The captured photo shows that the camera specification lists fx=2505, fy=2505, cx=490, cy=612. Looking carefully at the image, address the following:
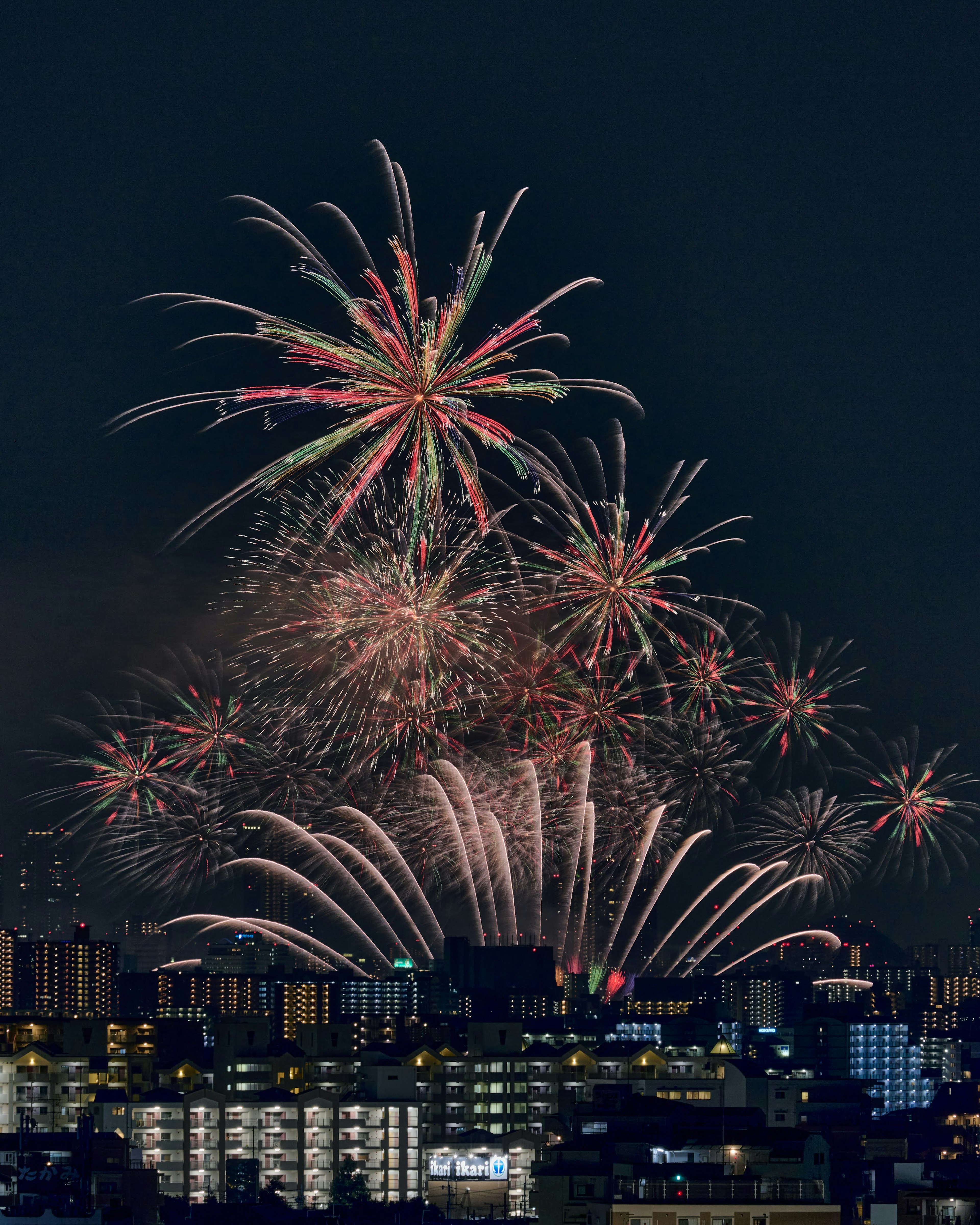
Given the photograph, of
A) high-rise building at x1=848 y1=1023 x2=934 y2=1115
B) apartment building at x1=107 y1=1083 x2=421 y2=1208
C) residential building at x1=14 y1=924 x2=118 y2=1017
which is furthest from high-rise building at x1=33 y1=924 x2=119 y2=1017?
apartment building at x1=107 y1=1083 x2=421 y2=1208

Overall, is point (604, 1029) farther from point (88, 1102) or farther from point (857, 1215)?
point (857, 1215)

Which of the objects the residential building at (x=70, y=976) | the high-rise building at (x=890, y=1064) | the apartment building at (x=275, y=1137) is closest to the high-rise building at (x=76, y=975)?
the residential building at (x=70, y=976)

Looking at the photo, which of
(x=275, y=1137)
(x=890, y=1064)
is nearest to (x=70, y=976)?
(x=890, y=1064)

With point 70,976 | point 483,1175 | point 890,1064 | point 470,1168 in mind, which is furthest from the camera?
point 70,976

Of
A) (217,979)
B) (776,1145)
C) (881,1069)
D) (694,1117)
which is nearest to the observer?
(776,1145)

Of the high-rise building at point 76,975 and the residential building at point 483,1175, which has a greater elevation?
the high-rise building at point 76,975

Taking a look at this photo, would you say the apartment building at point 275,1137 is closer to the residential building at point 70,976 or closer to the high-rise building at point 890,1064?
the high-rise building at point 890,1064

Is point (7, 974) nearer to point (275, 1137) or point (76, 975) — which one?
point (76, 975)

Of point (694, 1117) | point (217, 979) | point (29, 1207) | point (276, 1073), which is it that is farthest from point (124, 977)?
point (29, 1207)

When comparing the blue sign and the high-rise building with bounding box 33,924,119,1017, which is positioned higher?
the high-rise building with bounding box 33,924,119,1017

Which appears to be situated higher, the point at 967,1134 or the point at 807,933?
the point at 807,933

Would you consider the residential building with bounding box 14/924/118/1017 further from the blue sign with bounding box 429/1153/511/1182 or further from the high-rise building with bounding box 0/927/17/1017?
the blue sign with bounding box 429/1153/511/1182
